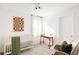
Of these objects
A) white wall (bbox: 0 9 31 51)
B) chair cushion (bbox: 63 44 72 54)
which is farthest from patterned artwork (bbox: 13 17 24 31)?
chair cushion (bbox: 63 44 72 54)

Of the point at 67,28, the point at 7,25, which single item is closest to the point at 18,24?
the point at 7,25

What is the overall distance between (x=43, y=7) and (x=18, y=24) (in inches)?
16.1

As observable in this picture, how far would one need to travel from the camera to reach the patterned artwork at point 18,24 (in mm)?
1379

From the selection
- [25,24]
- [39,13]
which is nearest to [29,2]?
[39,13]

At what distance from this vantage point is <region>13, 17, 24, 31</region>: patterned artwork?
1.38 metres

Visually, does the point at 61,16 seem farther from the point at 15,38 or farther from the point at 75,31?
the point at 15,38

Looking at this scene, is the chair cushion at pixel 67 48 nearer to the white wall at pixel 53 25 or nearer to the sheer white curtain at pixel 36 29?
the white wall at pixel 53 25

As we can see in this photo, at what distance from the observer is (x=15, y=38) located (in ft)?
4.55

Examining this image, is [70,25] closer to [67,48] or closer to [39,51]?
[67,48]

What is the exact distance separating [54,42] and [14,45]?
1.81 ft

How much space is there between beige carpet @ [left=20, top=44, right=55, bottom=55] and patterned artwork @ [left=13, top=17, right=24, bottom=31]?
316 mm

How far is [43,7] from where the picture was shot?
4.61 feet

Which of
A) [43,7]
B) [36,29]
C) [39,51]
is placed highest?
[43,7]
